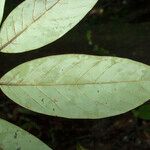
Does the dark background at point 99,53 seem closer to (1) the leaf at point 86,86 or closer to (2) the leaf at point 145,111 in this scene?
(2) the leaf at point 145,111

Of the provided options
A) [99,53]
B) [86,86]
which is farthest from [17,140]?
[99,53]

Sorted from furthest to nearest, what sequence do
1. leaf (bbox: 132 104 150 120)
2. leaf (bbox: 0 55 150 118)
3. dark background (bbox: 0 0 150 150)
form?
dark background (bbox: 0 0 150 150) < leaf (bbox: 132 104 150 120) < leaf (bbox: 0 55 150 118)

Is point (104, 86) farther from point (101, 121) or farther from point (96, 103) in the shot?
point (101, 121)

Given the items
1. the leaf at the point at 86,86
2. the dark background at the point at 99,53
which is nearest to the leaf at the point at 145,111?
the dark background at the point at 99,53

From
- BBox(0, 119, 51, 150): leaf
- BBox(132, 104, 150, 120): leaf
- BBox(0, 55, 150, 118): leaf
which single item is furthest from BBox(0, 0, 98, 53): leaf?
BBox(132, 104, 150, 120): leaf

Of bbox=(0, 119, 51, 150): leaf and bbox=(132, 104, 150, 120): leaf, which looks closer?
bbox=(0, 119, 51, 150): leaf

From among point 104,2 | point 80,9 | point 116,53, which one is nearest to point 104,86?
point 80,9

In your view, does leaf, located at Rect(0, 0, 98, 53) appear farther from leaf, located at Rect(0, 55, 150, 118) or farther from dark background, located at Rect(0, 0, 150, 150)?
dark background, located at Rect(0, 0, 150, 150)
